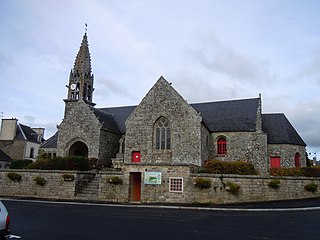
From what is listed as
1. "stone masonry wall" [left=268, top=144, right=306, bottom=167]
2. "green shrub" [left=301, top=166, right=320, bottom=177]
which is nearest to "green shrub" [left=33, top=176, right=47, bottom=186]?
"green shrub" [left=301, top=166, right=320, bottom=177]

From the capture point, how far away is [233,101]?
30188mm

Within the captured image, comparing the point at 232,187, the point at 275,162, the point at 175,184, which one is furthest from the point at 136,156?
the point at 275,162

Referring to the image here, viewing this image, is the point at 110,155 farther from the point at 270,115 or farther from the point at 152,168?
the point at 270,115

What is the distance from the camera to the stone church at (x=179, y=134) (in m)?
23.6

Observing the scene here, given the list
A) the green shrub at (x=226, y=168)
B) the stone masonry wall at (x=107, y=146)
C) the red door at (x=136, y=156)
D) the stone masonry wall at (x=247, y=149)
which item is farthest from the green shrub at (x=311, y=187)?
the stone masonry wall at (x=107, y=146)

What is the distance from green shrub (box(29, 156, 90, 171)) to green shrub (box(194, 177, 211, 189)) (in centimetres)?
876

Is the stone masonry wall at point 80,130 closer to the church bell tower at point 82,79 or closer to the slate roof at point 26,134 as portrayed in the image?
the church bell tower at point 82,79

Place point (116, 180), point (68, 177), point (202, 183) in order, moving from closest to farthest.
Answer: point (202, 183) < point (116, 180) < point (68, 177)

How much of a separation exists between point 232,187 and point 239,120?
11.9 metres

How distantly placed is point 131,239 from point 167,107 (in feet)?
56.4

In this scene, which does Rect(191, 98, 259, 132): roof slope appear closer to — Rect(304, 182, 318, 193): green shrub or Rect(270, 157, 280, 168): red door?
Rect(270, 157, 280, 168): red door

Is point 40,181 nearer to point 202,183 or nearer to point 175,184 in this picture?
point 175,184

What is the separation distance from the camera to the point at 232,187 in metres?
16.5

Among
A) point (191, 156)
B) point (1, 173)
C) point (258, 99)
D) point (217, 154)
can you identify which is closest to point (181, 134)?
point (191, 156)
